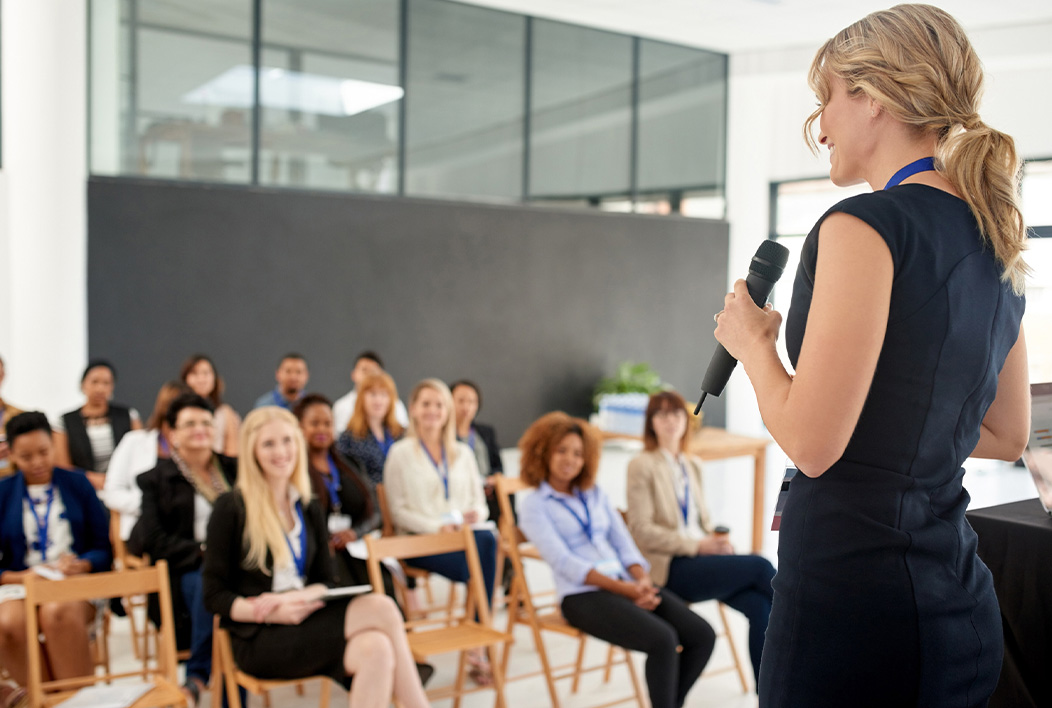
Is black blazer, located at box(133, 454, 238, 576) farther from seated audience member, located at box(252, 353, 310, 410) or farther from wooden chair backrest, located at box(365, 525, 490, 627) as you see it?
seated audience member, located at box(252, 353, 310, 410)

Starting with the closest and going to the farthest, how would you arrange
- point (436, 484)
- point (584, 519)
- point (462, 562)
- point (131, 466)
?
point (584, 519) → point (462, 562) → point (131, 466) → point (436, 484)

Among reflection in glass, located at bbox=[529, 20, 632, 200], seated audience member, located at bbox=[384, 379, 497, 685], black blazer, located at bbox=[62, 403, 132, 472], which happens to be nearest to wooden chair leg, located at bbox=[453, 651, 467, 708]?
seated audience member, located at bbox=[384, 379, 497, 685]

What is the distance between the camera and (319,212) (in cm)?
874

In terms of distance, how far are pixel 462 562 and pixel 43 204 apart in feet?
16.6

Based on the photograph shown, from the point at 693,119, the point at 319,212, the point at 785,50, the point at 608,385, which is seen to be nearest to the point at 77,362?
the point at 319,212

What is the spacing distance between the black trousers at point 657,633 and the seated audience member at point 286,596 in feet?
2.15

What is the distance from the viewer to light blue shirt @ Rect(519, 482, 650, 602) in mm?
3494

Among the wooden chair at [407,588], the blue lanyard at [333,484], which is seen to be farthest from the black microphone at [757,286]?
the blue lanyard at [333,484]

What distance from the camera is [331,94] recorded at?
8.80 m

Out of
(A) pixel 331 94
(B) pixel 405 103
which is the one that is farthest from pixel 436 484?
(B) pixel 405 103

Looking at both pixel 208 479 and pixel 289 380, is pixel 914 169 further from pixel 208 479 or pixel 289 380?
pixel 289 380

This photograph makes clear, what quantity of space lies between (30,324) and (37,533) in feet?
13.2

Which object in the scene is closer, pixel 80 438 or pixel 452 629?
pixel 452 629

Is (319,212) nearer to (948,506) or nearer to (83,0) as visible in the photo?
(83,0)
